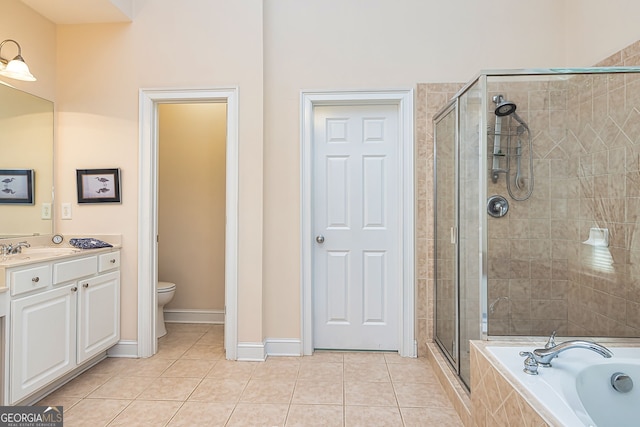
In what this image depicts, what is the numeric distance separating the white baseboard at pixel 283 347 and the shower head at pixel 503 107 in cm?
221

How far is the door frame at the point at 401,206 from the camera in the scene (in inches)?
107

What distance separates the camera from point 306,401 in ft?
6.84

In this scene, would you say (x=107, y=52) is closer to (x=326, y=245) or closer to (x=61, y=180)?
(x=61, y=180)

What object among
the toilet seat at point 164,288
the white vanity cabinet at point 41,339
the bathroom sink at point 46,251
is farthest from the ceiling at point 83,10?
the toilet seat at point 164,288

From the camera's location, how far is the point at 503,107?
2.25m

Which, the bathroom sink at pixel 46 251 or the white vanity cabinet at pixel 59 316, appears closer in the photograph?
the white vanity cabinet at pixel 59 316

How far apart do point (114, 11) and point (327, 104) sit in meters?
1.75

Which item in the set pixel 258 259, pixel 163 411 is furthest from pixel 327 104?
pixel 163 411

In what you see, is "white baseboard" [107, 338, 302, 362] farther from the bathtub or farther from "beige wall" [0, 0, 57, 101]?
"beige wall" [0, 0, 57, 101]

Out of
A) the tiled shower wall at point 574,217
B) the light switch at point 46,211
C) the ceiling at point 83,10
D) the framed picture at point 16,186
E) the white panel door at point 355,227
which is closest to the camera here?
the tiled shower wall at point 574,217

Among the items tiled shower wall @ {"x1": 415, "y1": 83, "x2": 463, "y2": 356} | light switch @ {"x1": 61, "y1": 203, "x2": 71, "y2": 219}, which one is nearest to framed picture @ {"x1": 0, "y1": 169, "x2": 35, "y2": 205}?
light switch @ {"x1": 61, "y1": 203, "x2": 71, "y2": 219}
